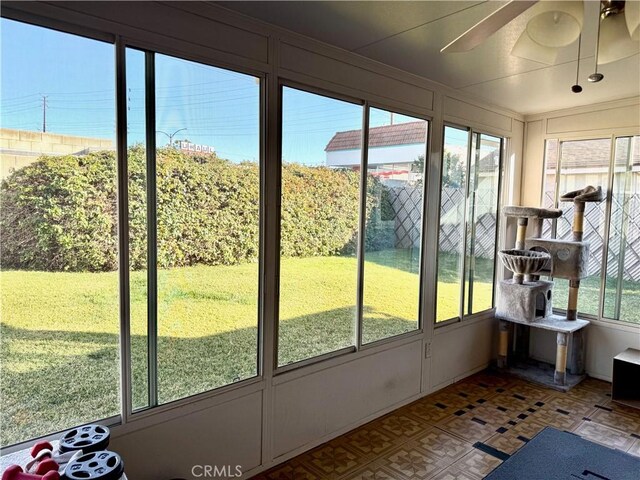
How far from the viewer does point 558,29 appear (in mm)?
1390

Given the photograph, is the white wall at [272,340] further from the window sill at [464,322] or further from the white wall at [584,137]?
the white wall at [584,137]

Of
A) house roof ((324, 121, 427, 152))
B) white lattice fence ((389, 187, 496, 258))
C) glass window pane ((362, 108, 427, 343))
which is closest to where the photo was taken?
house roof ((324, 121, 427, 152))

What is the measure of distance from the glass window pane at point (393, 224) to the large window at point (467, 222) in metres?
0.31

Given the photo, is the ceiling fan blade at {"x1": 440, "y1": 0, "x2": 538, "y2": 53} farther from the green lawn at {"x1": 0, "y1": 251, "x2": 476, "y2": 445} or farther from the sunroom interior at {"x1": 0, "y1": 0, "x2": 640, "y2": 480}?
the green lawn at {"x1": 0, "y1": 251, "x2": 476, "y2": 445}

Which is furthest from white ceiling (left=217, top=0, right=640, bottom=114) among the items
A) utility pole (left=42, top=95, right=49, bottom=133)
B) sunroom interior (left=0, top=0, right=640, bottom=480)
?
utility pole (left=42, top=95, right=49, bottom=133)

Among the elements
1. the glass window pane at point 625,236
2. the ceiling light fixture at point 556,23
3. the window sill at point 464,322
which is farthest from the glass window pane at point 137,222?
the glass window pane at point 625,236

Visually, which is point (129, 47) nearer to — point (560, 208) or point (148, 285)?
point (148, 285)

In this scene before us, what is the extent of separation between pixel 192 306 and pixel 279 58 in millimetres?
1370

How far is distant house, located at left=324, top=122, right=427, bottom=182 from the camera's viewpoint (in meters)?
2.62

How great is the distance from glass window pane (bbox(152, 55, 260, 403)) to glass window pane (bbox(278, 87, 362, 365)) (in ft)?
0.73

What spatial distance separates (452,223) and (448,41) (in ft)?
5.18

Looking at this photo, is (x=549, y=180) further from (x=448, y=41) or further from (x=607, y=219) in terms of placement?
(x=448, y=41)

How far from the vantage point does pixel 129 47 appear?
175 centimetres

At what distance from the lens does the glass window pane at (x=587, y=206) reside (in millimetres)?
3650
